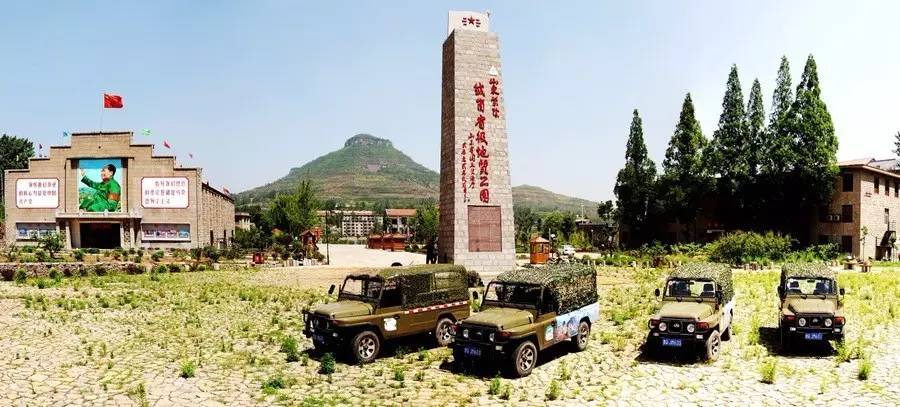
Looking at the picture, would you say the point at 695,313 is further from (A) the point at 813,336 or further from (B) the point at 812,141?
(B) the point at 812,141

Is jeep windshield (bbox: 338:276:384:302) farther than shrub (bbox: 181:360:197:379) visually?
Yes

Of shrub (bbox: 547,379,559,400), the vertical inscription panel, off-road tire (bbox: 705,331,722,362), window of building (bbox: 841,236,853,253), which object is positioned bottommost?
shrub (bbox: 547,379,559,400)

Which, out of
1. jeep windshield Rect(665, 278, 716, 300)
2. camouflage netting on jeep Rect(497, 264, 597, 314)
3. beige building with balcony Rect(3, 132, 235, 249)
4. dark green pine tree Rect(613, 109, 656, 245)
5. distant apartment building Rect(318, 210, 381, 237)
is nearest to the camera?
camouflage netting on jeep Rect(497, 264, 597, 314)

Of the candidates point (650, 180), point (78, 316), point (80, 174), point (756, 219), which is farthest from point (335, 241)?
point (78, 316)

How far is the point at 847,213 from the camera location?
1882 inches

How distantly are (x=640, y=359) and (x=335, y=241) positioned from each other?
317 ft

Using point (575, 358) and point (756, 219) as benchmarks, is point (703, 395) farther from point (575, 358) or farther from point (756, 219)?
point (756, 219)

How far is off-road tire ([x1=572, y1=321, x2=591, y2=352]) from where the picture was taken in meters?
13.7

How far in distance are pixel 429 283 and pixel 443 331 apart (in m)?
1.23

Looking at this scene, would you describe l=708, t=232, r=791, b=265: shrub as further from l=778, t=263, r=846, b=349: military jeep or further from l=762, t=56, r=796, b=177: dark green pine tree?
l=778, t=263, r=846, b=349: military jeep

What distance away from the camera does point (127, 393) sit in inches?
425

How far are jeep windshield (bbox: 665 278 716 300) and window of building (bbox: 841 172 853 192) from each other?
138 feet

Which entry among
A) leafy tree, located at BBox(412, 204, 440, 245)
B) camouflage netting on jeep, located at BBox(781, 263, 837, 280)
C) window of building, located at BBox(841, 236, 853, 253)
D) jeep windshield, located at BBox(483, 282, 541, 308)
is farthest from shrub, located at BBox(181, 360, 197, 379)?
leafy tree, located at BBox(412, 204, 440, 245)

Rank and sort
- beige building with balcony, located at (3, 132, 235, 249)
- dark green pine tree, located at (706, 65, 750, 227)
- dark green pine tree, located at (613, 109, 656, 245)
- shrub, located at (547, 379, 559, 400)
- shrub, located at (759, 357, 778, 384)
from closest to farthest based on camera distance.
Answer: shrub, located at (547, 379, 559, 400)
shrub, located at (759, 357, 778, 384)
dark green pine tree, located at (706, 65, 750, 227)
beige building with balcony, located at (3, 132, 235, 249)
dark green pine tree, located at (613, 109, 656, 245)
